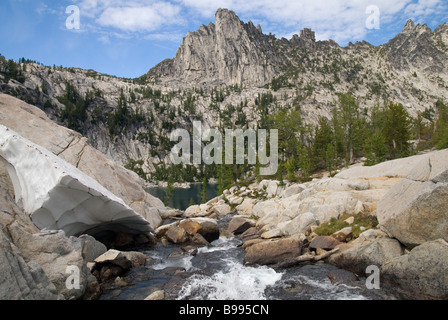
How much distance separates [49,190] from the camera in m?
14.5

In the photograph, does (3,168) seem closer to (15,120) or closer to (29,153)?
(29,153)

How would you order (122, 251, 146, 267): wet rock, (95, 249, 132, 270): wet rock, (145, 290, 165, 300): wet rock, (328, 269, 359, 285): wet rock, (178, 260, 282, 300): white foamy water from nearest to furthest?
(145, 290, 165, 300): wet rock → (178, 260, 282, 300): white foamy water → (328, 269, 359, 285): wet rock → (95, 249, 132, 270): wet rock → (122, 251, 146, 267): wet rock

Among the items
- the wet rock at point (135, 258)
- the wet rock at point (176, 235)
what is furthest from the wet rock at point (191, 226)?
the wet rock at point (135, 258)

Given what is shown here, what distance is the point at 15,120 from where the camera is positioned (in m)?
21.5

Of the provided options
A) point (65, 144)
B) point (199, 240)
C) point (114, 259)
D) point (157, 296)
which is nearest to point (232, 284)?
point (157, 296)

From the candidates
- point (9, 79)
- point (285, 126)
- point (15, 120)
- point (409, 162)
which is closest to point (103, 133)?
point (9, 79)

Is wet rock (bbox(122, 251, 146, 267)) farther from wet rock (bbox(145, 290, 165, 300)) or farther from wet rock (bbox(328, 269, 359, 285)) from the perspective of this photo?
wet rock (bbox(328, 269, 359, 285))

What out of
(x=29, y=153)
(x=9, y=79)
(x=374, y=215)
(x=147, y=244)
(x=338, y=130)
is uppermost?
(x=9, y=79)

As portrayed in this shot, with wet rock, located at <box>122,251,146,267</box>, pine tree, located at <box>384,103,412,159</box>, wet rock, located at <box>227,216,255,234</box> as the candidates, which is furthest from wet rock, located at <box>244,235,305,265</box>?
pine tree, located at <box>384,103,412,159</box>

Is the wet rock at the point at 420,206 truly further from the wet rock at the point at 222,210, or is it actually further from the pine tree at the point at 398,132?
the pine tree at the point at 398,132

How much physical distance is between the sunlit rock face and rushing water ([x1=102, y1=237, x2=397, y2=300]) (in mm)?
4939

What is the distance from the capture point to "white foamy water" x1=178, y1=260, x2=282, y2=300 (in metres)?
12.6

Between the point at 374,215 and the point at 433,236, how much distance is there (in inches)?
260

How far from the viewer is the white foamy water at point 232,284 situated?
1256cm
